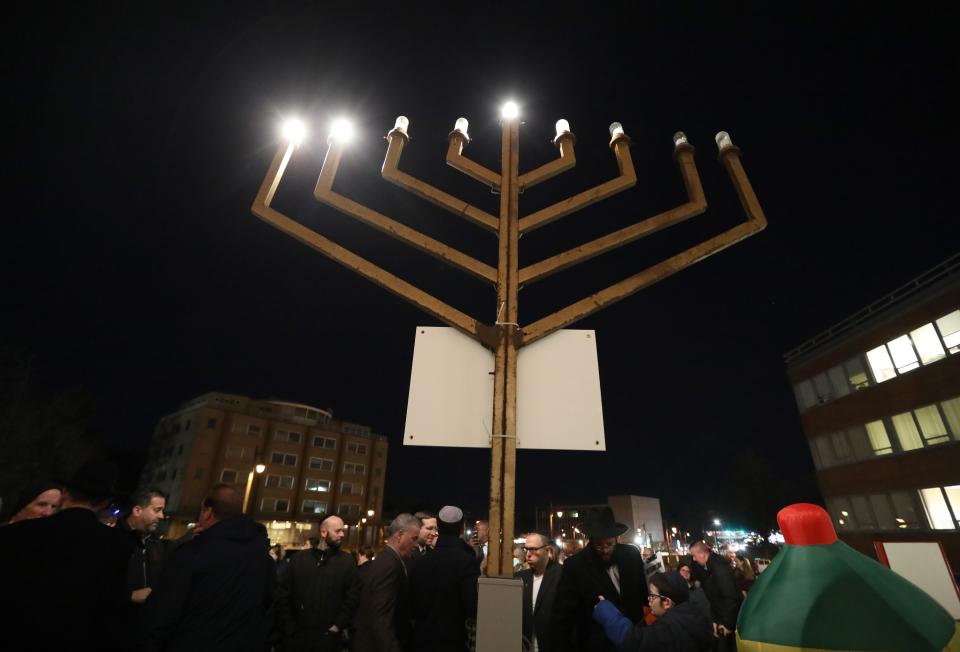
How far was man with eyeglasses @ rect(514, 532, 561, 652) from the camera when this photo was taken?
13.1ft

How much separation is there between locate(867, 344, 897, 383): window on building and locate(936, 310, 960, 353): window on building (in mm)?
2170

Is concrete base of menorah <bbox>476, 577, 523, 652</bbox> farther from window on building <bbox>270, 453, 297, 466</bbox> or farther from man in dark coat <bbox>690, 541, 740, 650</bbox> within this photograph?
window on building <bbox>270, 453, 297, 466</bbox>

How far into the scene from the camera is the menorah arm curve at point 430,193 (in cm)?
392

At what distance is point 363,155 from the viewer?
17.4ft

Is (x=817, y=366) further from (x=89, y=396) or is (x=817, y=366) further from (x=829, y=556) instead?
(x=89, y=396)

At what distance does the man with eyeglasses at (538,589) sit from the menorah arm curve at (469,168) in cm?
370

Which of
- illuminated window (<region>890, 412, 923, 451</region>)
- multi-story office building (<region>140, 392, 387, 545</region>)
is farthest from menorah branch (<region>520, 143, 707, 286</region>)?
multi-story office building (<region>140, 392, 387, 545</region>)

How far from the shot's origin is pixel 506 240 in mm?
3754

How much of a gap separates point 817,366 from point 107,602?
80.5 ft

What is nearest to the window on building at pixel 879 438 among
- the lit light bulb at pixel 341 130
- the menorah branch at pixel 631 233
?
the menorah branch at pixel 631 233

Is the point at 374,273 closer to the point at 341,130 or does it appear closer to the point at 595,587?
the point at 341,130

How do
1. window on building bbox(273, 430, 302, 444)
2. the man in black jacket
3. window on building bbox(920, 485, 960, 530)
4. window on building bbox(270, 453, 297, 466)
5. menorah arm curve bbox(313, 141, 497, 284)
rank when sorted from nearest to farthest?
menorah arm curve bbox(313, 141, 497, 284) < the man in black jacket < window on building bbox(920, 485, 960, 530) < window on building bbox(270, 453, 297, 466) < window on building bbox(273, 430, 302, 444)

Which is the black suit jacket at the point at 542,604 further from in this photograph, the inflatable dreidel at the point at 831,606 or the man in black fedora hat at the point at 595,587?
the inflatable dreidel at the point at 831,606

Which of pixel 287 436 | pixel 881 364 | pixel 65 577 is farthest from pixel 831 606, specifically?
pixel 287 436
